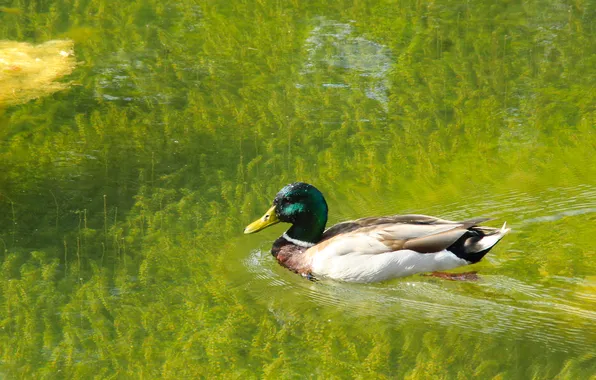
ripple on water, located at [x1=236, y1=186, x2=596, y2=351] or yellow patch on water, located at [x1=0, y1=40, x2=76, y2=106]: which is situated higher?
yellow patch on water, located at [x1=0, y1=40, x2=76, y2=106]

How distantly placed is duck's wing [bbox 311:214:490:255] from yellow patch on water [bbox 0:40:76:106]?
479cm

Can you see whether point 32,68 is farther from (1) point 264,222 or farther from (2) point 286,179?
(1) point 264,222

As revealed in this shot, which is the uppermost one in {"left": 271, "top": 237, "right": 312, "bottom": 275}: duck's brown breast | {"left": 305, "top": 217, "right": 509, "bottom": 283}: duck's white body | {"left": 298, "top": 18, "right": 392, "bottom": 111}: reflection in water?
{"left": 298, "top": 18, "right": 392, "bottom": 111}: reflection in water

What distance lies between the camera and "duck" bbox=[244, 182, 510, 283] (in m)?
7.79

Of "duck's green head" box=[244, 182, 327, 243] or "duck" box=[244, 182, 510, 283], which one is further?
"duck's green head" box=[244, 182, 327, 243]

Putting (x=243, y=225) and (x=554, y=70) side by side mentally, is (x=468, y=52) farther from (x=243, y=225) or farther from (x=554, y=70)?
(x=243, y=225)

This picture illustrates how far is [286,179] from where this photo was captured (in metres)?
9.23

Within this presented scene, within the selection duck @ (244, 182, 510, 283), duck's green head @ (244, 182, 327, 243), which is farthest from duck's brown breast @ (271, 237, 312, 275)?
duck's green head @ (244, 182, 327, 243)

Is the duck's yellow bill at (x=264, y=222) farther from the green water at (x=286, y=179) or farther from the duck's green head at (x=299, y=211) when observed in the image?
the green water at (x=286, y=179)

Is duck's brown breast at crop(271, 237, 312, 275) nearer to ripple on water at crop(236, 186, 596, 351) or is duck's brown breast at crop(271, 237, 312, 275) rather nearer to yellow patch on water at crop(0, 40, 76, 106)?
ripple on water at crop(236, 186, 596, 351)

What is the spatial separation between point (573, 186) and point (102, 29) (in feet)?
21.5

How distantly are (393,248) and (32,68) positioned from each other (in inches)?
227

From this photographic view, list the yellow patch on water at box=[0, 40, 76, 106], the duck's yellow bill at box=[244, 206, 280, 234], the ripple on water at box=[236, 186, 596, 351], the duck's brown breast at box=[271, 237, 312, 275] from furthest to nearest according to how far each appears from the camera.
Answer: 1. the yellow patch on water at box=[0, 40, 76, 106]
2. the duck's yellow bill at box=[244, 206, 280, 234]
3. the duck's brown breast at box=[271, 237, 312, 275]
4. the ripple on water at box=[236, 186, 596, 351]

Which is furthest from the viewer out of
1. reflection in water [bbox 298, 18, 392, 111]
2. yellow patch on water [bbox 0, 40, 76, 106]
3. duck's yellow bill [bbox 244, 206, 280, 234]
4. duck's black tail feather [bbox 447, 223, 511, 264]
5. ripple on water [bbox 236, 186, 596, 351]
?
reflection in water [bbox 298, 18, 392, 111]
